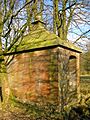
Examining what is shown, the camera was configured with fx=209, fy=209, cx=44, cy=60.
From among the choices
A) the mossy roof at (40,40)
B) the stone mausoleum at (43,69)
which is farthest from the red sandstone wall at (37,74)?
the mossy roof at (40,40)

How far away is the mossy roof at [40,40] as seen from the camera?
410 inches

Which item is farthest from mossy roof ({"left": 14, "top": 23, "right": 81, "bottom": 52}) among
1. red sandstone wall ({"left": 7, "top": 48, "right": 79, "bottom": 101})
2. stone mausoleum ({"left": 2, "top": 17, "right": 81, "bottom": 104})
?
red sandstone wall ({"left": 7, "top": 48, "right": 79, "bottom": 101})

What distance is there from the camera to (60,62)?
33.5ft

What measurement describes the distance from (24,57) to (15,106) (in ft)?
8.97

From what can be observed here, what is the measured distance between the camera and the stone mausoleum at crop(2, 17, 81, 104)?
10.2 metres

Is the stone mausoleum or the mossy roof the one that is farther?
the mossy roof

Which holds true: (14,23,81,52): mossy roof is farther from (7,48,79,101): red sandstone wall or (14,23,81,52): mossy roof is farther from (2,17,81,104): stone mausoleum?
(7,48,79,101): red sandstone wall

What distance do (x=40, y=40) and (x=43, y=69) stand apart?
165 cm

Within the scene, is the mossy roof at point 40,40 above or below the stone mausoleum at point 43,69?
above

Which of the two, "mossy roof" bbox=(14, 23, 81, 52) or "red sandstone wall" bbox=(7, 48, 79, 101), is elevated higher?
"mossy roof" bbox=(14, 23, 81, 52)

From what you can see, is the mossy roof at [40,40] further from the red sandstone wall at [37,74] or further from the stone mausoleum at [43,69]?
the red sandstone wall at [37,74]

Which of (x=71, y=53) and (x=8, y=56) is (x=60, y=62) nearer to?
(x=71, y=53)

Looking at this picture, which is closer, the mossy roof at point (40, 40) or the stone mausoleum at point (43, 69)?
the stone mausoleum at point (43, 69)

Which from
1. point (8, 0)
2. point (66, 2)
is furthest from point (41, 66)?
point (66, 2)
